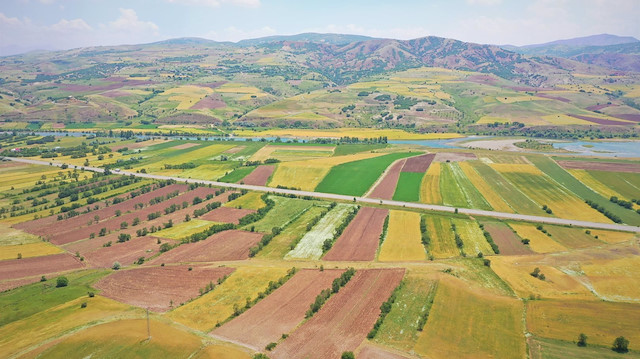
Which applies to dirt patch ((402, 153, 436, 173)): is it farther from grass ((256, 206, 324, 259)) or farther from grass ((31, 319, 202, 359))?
grass ((31, 319, 202, 359))

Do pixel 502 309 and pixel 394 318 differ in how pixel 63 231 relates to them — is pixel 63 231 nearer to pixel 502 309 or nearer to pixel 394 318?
pixel 394 318

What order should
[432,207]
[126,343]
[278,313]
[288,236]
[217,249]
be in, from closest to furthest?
1. [126,343]
2. [278,313]
3. [217,249]
4. [288,236]
5. [432,207]

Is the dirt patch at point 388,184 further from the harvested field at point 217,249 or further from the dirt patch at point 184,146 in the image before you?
the dirt patch at point 184,146

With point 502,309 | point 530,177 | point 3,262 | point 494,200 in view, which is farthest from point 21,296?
point 530,177

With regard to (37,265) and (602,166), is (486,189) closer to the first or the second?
(602,166)

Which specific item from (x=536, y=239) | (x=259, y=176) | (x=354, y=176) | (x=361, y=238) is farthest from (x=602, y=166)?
(x=259, y=176)

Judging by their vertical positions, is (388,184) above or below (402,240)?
above

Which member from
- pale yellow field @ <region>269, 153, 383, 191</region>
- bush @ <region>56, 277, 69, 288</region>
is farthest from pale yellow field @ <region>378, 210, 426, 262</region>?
bush @ <region>56, 277, 69, 288</region>
